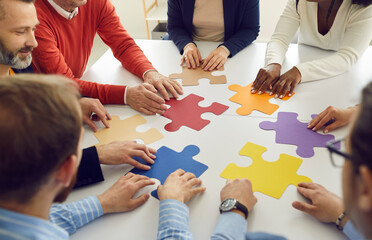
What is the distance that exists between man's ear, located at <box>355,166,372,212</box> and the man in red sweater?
935 millimetres

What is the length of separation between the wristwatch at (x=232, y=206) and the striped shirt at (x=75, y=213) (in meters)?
0.36

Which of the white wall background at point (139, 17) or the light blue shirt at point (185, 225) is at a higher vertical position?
the light blue shirt at point (185, 225)

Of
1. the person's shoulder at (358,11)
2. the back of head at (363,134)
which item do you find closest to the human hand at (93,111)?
the back of head at (363,134)

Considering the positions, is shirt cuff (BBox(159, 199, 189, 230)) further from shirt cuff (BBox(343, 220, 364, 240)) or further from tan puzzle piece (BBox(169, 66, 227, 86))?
tan puzzle piece (BBox(169, 66, 227, 86))

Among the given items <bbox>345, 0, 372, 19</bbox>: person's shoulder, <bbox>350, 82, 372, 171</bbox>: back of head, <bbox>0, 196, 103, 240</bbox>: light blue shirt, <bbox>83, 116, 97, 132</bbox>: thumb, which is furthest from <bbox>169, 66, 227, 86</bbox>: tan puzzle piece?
<bbox>350, 82, 372, 171</bbox>: back of head

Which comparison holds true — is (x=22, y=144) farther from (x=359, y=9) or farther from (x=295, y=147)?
(x=359, y=9)

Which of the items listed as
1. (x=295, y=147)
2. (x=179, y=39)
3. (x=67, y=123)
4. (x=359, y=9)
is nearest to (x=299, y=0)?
(x=359, y=9)

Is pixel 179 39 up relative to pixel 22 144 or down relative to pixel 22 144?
down

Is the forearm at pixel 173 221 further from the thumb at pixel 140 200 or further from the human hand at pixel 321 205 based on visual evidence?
the human hand at pixel 321 205

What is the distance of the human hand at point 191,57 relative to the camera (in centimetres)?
169

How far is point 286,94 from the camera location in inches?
57.3

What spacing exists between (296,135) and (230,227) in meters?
0.51

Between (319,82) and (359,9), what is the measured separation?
0.44 metres

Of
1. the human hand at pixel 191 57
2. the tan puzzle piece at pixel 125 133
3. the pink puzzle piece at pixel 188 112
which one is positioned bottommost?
the tan puzzle piece at pixel 125 133
